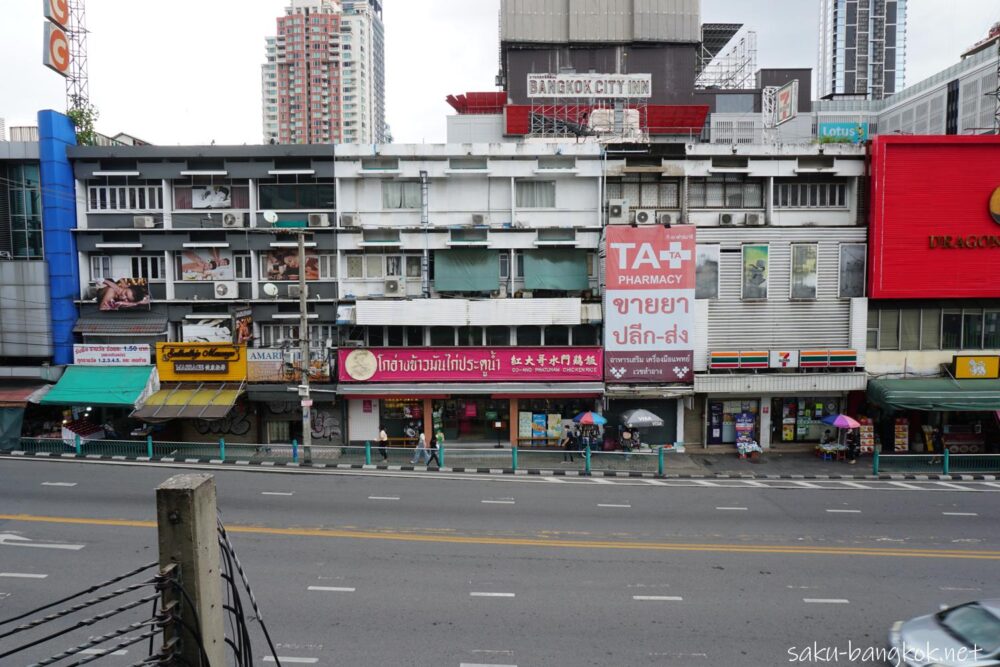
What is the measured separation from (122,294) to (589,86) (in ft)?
82.2

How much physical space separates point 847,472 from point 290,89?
143026mm

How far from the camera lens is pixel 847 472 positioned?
24984mm

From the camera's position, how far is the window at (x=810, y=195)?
2905 cm

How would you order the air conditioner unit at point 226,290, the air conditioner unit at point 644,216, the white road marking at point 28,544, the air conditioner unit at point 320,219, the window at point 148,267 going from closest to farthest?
1. the white road marking at point 28,544
2. the air conditioner unit at point 644,216
3. the air conditioner unit at point 320,219
4. the air conditioner unit at point 226,290
5. the window at point 148,267

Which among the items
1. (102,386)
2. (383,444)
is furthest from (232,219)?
(383,444)

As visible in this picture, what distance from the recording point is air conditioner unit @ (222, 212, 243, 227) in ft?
94.1

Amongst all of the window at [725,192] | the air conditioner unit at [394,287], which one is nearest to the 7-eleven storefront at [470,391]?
the air conditioner unit at [394,287]

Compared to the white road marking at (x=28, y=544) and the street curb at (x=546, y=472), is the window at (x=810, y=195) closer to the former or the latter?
the street curb at (x=546, y=472)

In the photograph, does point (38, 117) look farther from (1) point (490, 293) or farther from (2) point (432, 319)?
(1) point (490, 293)

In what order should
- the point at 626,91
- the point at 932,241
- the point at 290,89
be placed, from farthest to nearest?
the point at 290,89 → the point at 626,91 → the point at 932,241

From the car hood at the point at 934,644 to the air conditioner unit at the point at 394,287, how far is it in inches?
893

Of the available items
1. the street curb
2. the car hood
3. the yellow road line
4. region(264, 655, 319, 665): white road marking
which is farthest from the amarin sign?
region(264, 655, 319, 665): white road marking

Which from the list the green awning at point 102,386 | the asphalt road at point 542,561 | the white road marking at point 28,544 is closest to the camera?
the asphalt road at point 542,561

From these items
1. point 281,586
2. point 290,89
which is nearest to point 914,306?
point 281,586
